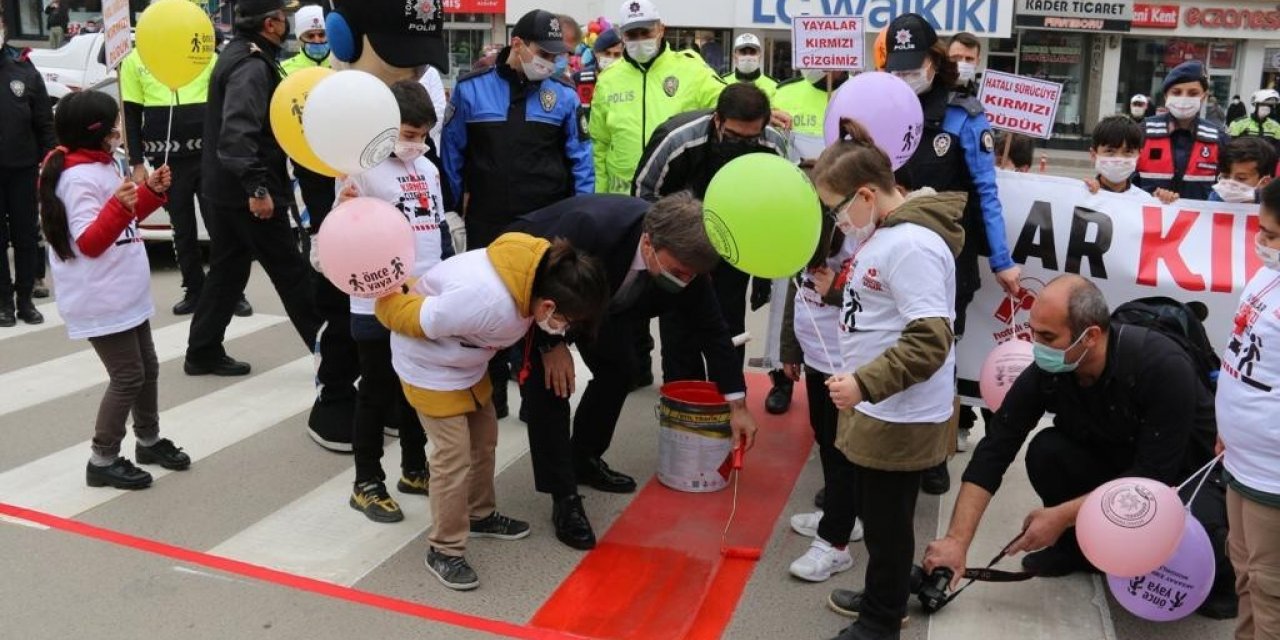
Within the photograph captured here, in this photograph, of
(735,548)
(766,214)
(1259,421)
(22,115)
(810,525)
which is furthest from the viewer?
(22,115)

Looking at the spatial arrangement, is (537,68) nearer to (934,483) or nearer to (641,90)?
(641,90)

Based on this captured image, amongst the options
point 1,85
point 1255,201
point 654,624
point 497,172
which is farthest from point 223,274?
point 1255,201

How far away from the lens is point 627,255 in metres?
4.14

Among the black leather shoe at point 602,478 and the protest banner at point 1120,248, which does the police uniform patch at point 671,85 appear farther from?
the black leather shoe at point 602,478

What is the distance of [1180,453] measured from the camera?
361 cm

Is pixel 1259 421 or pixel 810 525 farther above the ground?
pixel 1259 421

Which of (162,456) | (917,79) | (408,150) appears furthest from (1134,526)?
(162,456)

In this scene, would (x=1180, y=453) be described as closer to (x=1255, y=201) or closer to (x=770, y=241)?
(x=770, y=241)

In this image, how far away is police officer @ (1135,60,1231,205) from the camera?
7410 millimetres

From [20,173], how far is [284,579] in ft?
16.4

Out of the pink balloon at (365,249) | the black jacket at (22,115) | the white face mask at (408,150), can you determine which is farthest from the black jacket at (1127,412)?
the black jacket at (22,115)

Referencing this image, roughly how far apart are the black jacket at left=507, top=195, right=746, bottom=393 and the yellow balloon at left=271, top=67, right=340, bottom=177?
2.65 feet

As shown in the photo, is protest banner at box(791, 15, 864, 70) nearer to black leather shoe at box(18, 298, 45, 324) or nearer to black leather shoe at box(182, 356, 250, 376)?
black leather shoe at box(182, 356, 250, 376)

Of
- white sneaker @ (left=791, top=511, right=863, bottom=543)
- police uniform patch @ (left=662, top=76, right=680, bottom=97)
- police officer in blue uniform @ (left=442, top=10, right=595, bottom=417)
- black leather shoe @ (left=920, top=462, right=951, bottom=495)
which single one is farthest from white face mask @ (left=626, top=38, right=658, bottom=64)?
white sneaker @ (left=791, top=511, right=863, bottom=543)
